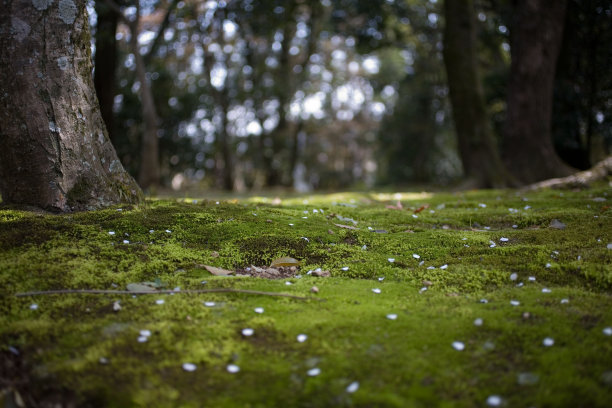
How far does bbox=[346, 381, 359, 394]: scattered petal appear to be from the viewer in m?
2.21

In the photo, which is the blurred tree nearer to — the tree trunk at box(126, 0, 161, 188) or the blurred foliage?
the blurred foliage

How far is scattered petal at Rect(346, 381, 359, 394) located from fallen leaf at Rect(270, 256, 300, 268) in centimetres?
161

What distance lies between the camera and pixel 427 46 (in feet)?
62.3

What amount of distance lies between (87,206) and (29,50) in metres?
1.49

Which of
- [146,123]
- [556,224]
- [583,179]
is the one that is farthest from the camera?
[146,123]

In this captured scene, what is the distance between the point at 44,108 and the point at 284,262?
2.56 meters

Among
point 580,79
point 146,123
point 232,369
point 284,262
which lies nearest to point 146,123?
point 146,123

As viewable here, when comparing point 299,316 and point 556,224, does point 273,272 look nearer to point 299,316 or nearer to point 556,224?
point 299,316

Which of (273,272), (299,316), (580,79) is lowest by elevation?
(299,316)

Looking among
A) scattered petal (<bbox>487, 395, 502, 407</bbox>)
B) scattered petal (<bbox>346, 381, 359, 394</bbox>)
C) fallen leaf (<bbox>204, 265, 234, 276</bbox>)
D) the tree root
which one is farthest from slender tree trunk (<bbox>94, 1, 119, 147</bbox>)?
scattered petal (<bbox>487, 395, 502, 407</bbox>)

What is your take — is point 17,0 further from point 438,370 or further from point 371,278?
point 438,370

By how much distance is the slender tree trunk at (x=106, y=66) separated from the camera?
11.6 meters

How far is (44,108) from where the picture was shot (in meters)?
3.90

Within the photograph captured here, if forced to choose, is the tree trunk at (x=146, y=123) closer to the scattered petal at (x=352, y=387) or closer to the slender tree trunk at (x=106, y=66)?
the slender tree trunk at (x=106, y=66)
